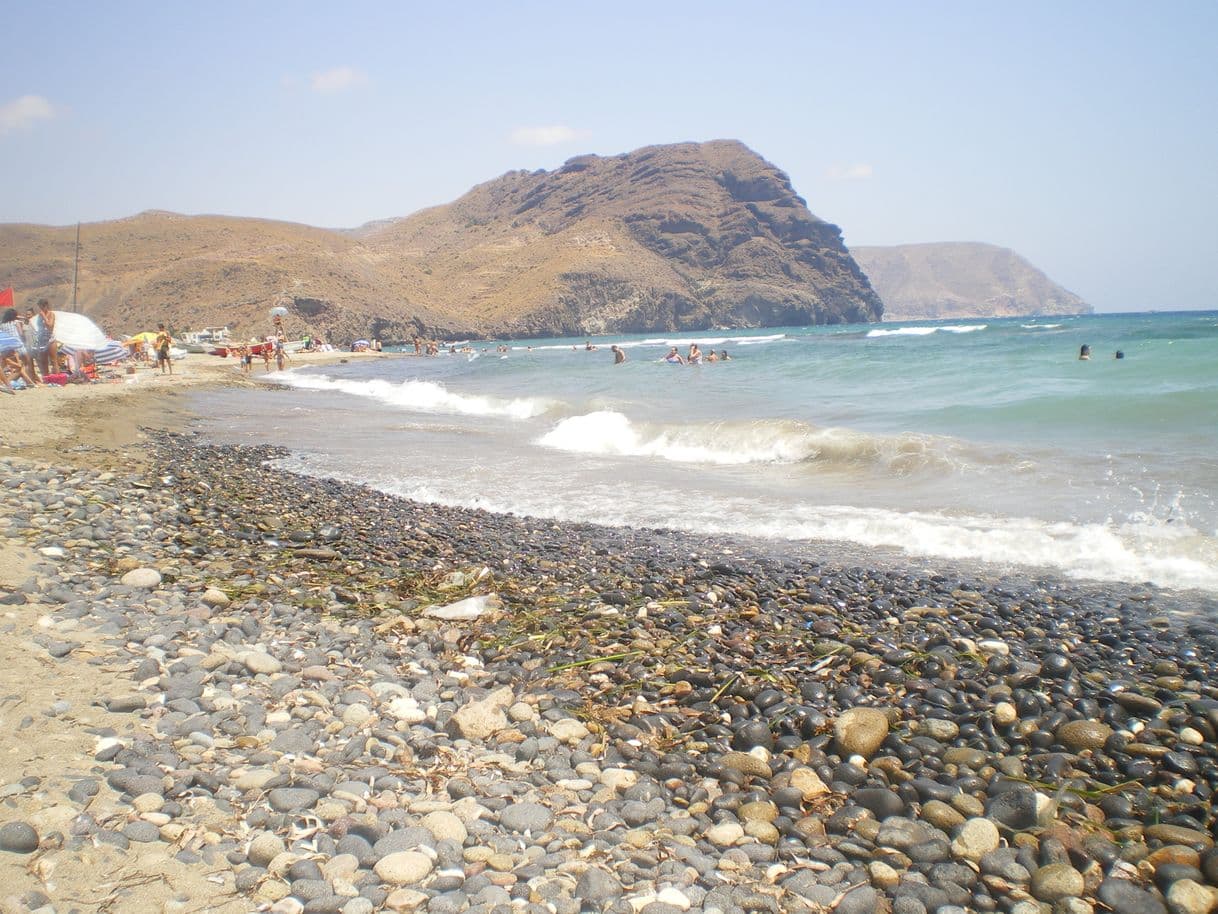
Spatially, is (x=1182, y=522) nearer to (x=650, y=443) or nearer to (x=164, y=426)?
(x=650, y=443)

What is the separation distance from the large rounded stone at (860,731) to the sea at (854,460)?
3145mm

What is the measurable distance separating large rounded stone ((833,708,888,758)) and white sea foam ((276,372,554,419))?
17490 millimetres

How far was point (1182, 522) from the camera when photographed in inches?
291

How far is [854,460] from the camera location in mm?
11703

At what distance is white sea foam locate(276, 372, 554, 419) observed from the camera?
21844mm

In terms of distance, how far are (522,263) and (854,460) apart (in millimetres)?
133949

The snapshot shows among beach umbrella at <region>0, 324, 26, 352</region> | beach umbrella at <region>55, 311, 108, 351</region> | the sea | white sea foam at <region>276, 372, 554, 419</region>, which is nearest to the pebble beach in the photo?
the sea

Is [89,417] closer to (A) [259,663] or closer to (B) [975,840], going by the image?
(A) [259,663]

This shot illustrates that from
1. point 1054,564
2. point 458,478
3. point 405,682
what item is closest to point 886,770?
point 405,682

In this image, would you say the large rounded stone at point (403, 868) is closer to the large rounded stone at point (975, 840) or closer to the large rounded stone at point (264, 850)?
the large rounded stone at point (264, 850)

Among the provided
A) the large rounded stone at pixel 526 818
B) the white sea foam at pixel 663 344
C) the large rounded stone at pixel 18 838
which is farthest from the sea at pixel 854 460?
the white sea foam at pixel 663 344

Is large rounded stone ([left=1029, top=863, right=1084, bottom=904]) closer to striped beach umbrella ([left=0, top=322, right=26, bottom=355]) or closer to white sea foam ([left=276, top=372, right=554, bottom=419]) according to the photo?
white sea foam ([left=276, top=372, right=554, bottom=419])

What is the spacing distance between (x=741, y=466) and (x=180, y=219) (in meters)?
140

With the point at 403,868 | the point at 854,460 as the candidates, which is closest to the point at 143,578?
the point at 403,868
